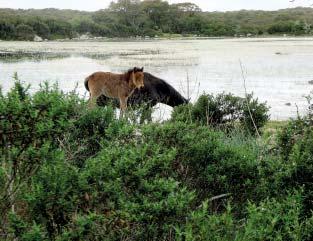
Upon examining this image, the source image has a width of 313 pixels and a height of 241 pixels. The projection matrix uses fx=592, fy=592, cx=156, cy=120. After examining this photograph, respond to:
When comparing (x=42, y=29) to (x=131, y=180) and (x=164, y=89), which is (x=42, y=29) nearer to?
(x=164, y=89)

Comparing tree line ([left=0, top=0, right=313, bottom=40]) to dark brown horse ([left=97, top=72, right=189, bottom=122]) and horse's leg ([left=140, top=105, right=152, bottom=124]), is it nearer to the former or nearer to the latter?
dark brown horse ([left=97, top=72, right=189, bottom=122])

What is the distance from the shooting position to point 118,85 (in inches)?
521

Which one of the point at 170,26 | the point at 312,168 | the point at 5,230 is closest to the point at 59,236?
the point at 5,230

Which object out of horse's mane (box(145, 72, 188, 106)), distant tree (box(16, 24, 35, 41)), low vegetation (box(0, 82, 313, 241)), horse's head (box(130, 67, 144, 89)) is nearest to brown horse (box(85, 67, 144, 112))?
horse's head (box(130, 67, 144, 89))

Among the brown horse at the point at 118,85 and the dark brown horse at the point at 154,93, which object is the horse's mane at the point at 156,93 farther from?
the brown horse at the point at 118,85

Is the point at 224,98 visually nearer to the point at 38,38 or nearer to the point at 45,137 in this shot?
the point at 45,137

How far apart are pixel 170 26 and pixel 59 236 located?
106543mm

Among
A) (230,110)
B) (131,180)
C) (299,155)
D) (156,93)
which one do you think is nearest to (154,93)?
(156,93)

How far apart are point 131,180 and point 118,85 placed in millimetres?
10184

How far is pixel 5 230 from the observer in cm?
315

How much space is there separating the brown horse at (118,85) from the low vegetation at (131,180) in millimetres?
8962

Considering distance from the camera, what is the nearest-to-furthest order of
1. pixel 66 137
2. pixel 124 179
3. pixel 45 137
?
pixel 124 179, pixel 45 137, pixel 66 137

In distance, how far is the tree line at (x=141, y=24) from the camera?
260 feet

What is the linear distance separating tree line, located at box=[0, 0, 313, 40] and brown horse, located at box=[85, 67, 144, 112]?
62.8 m
